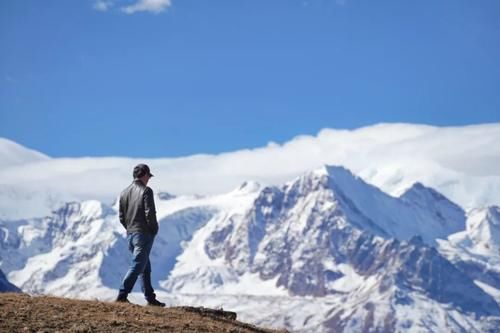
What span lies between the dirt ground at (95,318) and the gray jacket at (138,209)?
2.68 meters

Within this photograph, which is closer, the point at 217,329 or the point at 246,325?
the point at 217,329

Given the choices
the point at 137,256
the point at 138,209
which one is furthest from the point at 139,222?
the point at 137,256

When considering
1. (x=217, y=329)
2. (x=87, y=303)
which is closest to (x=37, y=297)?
(x=87, y=303)

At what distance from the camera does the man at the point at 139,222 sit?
34156mm

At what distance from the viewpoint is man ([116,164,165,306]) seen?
34.2m

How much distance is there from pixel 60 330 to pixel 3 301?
4207 mm

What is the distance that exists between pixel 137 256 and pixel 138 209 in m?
1.55

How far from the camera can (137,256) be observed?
34094 mm

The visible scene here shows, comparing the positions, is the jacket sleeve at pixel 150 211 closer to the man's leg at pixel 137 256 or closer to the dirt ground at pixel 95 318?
the man's leg at pixel 137 256

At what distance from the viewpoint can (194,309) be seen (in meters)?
37.3

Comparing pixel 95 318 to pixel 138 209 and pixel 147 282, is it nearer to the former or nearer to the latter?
pixel 147 282

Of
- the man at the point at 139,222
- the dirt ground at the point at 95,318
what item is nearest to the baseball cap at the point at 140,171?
the man at the point at 139,222

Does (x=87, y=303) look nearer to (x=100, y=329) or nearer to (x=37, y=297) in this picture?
(x=37, y=297)

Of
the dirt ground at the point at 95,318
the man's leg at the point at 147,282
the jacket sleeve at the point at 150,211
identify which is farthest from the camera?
the man's leg at the point at 147,282
